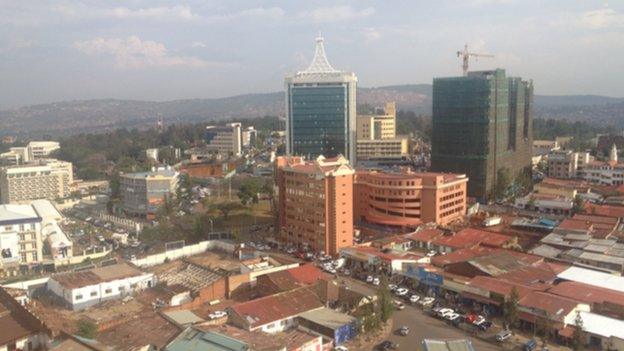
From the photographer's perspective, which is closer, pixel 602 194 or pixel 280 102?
pixel 602 194

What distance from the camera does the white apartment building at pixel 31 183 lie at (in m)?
32.3

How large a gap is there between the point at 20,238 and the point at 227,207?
824 centimetres

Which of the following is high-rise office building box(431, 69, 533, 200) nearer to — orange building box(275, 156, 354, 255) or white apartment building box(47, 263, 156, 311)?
orange building box(275, 156, 354, 255)

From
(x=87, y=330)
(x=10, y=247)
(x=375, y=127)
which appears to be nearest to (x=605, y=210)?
(x=87, y=330)

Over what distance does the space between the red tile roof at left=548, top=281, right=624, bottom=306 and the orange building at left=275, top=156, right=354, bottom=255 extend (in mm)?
7259

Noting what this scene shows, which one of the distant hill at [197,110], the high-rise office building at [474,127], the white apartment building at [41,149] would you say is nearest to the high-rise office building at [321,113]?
the high-rise office building at [474,127]

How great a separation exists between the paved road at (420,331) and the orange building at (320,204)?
5295mm

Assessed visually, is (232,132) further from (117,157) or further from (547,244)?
(547,244)

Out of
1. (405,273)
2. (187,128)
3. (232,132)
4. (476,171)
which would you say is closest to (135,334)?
(405,273)

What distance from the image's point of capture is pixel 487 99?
28.7m

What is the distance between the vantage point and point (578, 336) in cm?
1150

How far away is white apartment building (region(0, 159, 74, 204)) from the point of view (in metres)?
32.3

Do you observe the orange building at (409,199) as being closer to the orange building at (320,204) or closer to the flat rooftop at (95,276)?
the orange building at (320,204)

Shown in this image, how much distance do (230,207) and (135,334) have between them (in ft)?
44.9
